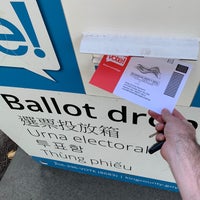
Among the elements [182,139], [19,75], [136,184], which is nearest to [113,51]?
[182,139]

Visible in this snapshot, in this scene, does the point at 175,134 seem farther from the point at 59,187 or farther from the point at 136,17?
the point at 59,187

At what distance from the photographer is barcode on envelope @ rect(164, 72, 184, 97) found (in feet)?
1.95

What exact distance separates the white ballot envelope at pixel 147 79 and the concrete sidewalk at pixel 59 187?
1.03 m

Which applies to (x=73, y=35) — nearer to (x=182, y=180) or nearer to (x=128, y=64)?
(x=128, y=64)

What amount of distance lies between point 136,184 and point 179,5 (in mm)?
1262

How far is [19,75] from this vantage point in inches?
32.0

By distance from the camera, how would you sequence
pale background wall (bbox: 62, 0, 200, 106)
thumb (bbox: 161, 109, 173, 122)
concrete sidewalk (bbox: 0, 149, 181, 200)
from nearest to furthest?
pale background wall (bbox: 62, 0, 200, 106), thumb (bbox: 161, 109, 173, 122), concrete sidewalk (bbox: 0, 149, 181, 200)

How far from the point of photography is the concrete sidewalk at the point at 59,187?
1.49m

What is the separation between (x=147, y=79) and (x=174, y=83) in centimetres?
7

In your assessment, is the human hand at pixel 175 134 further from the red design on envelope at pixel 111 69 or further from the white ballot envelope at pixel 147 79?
the red design on envelope at pixel 111 69

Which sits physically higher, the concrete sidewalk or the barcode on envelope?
the barcode on envelope

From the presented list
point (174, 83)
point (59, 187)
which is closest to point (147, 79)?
point (174, 83)

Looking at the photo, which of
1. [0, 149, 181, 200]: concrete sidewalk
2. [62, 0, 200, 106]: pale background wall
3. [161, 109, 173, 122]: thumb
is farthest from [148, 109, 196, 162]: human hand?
[0, 149, 181, 200]: concrete sidewalk

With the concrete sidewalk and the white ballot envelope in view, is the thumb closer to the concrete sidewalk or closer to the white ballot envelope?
the white ballot envelope
